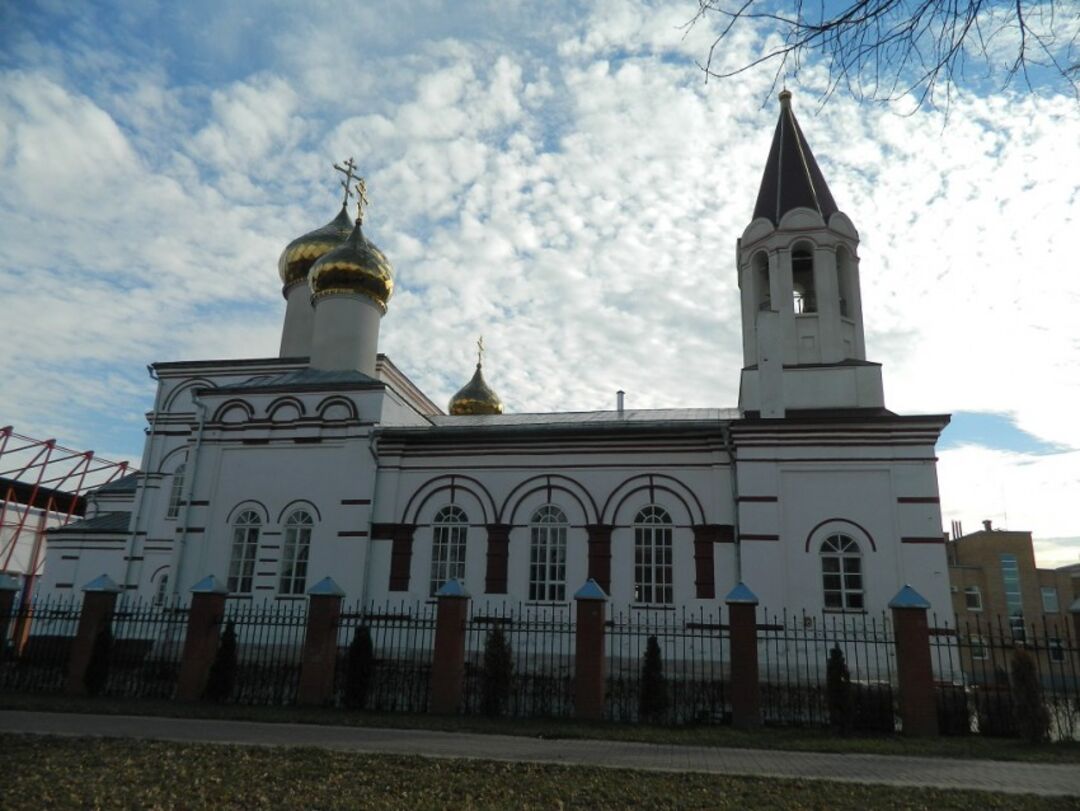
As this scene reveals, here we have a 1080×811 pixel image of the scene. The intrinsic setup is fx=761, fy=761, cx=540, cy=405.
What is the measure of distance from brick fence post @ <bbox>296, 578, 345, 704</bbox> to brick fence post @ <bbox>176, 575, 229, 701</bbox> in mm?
1709

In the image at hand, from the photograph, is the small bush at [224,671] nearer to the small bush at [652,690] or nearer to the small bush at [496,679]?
the small bush at [496,679]

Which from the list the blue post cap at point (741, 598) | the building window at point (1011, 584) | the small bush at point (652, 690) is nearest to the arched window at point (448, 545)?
the small bush at point (652, 690)

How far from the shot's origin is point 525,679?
11789 mm

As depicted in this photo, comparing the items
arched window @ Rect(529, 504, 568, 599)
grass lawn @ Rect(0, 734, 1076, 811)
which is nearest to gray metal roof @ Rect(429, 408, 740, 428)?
arched window @ Rect(529, 504, 568, 599)

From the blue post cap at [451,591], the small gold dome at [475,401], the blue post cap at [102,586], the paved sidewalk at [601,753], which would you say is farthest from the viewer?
the small gold dome at [475,401]

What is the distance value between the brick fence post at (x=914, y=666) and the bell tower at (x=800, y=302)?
5.19 meters

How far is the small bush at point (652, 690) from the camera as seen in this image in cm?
1150

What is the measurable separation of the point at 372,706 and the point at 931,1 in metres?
11.6

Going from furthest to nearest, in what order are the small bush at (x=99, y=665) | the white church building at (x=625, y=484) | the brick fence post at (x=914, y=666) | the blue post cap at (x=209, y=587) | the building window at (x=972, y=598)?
the building window at (x=972, y=598)
the white church building at (x=625, y=484)
the blue post cap at (x=209, y=587)
the small bush at (x=99, y=665)
the brick fence post at (x=914, y=666)

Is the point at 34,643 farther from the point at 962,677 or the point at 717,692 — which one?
the point at 962,677

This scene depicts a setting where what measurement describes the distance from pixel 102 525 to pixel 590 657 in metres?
18.7

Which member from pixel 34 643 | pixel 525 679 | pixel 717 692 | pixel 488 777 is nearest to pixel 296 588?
pixel 34 643

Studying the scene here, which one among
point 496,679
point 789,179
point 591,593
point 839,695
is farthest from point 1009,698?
point 789,179

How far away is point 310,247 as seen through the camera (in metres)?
22.6
